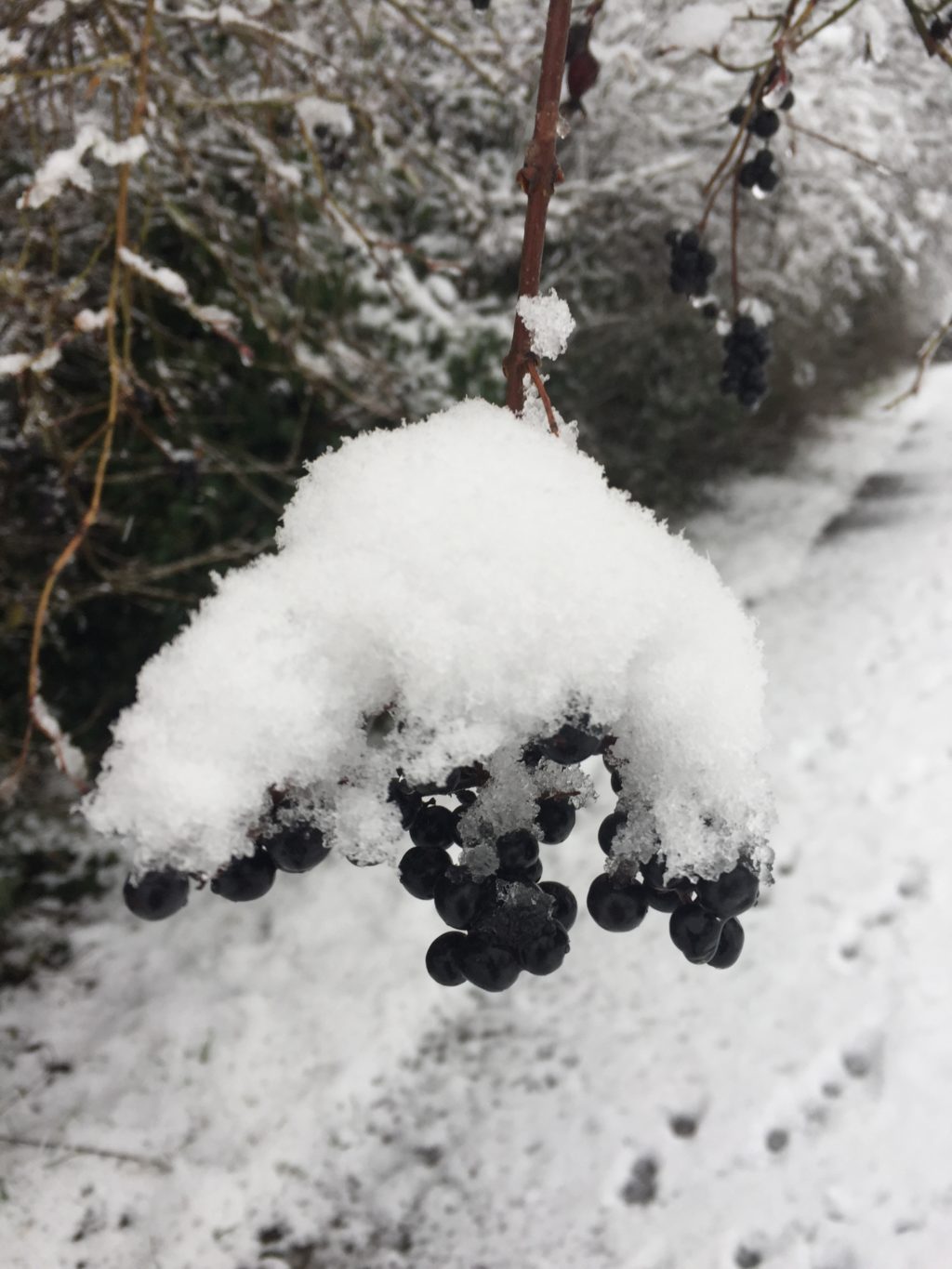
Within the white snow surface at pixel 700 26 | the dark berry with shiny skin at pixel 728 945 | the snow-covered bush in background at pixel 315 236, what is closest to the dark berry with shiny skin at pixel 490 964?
the dark berry with shiny skin at pixel 728 945

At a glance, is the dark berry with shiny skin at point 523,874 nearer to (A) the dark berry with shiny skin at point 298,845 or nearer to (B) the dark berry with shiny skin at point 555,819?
(B) the dark berry with shiny skin at point 555,819

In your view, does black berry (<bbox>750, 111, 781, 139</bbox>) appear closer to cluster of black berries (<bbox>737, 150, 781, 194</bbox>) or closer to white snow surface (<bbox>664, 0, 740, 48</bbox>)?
cluster of black berries (<bbox>737, 150, 781, 194</bbox>)

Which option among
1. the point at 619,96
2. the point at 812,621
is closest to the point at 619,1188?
the point at 812,621

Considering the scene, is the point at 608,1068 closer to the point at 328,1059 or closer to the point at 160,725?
the point at 328,1059

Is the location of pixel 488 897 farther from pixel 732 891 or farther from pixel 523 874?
pixel 732 891

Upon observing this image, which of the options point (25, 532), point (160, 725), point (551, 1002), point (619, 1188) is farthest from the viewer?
point (551, 1002)

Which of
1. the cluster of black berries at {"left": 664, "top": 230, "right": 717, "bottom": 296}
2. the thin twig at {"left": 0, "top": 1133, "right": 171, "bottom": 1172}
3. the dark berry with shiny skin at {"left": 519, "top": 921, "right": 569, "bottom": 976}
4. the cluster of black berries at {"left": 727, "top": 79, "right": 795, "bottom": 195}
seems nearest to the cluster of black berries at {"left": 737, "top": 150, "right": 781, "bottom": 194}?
the cluster of black berries at {"left": 727, "top": 79, "right": 795, "bottom": 195}

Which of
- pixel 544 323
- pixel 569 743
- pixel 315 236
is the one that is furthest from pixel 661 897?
pixel 315 236
